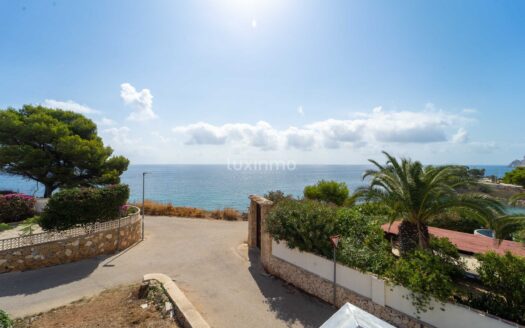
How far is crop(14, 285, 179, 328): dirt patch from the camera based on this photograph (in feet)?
26.3

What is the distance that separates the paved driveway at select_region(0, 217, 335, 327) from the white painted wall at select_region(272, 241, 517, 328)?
111 cm

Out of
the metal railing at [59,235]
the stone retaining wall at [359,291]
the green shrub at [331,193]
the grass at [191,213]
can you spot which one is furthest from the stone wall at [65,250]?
the green shrub at [331,193]

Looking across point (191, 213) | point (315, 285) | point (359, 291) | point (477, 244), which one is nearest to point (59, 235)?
point (315, 285)

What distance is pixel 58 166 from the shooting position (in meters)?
23.7

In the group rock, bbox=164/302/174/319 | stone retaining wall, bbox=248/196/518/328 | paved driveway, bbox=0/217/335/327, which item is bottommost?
paved driveway, bbox=0/217/335/327

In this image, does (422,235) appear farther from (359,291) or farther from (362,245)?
(359,291)

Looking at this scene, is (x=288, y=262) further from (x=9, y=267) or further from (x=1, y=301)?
(x=9, y=267)

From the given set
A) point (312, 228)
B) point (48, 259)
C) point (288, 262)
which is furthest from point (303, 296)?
point (48, 259)

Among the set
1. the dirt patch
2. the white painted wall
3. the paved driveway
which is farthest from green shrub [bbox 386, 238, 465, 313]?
the dirt patch

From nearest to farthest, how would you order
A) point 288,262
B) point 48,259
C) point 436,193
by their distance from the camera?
point 436,193 → point 288,262 → point 48,259

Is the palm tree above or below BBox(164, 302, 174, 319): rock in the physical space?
above

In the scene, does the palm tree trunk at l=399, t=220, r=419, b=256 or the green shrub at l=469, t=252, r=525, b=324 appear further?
the palm tree trunk at l=399, t=220, r=419, b=256

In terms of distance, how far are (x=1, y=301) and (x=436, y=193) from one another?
51.2ft

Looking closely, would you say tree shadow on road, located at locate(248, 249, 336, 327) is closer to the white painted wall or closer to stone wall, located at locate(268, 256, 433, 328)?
stone wall, located at locate(268, 256, 433, 328)
